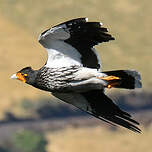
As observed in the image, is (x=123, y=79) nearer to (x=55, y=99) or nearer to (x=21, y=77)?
(x=21, y=77)

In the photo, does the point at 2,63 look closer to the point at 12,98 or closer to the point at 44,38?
the point at 12,98

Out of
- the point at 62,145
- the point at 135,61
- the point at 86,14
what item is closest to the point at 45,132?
the point at 62,145

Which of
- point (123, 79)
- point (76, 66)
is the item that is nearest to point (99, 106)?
point (123, 79)

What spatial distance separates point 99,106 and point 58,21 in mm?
112580

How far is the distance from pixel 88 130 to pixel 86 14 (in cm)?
4368

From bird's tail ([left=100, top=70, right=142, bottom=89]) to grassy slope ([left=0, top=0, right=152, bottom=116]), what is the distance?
83.1m

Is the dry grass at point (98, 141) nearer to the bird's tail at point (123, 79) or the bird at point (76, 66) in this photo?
the bird at point (76, 66)

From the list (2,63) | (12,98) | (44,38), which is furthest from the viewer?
(2,63)

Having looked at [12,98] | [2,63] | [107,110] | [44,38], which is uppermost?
[2,63]

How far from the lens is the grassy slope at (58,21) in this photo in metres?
113

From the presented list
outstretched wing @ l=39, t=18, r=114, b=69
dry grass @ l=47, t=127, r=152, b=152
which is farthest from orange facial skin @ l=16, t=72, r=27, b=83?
dry grass @ l=47, t=127, r=152, b=152

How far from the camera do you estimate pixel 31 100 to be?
10838cm

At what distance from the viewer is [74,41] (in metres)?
21.4

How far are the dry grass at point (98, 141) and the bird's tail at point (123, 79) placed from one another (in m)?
72.6
